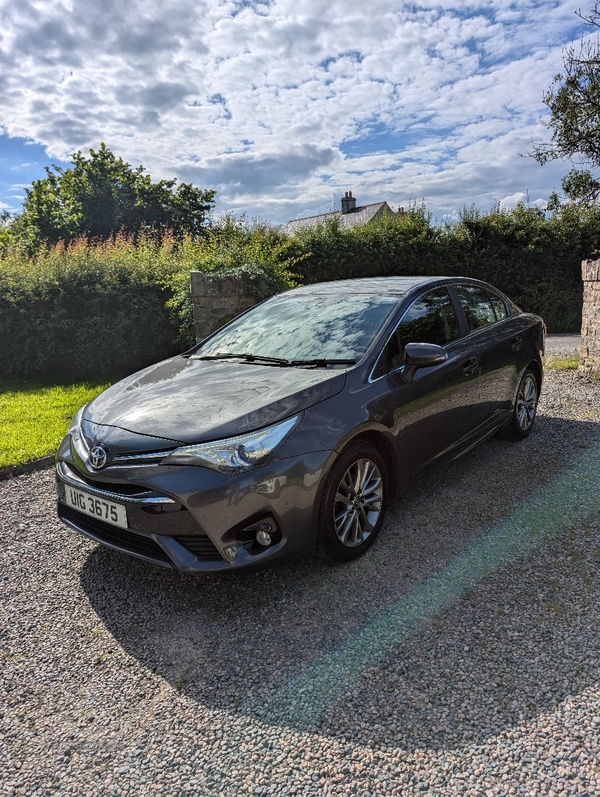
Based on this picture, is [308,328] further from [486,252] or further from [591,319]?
[486,252]

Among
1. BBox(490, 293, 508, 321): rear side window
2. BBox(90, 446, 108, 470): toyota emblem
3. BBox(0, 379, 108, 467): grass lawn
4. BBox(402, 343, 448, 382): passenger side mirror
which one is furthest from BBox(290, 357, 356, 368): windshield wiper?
BBox(0, 379, 108, 467): grass lawn

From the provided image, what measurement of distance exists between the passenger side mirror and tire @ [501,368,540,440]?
1.88 meters

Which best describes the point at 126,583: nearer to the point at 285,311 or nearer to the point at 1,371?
the point at 285,311

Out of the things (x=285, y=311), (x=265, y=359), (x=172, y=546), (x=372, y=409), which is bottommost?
(x=172, y=546)

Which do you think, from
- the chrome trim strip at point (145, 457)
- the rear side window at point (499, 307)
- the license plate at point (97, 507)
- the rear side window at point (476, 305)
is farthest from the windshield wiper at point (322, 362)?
the rear side window at point (499, 307)

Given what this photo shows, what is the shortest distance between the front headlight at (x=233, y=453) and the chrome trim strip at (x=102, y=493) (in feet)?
0.58

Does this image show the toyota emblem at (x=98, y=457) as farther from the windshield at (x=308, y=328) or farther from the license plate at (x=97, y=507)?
the windshield at (x=308, y=328)

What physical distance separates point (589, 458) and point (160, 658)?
3.78 metres

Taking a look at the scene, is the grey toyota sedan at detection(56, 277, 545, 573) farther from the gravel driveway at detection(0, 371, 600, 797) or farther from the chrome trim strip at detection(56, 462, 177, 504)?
the gravel driveway at detection(0, 371, 600, 797)

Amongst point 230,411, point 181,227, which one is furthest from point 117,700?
point 181,227

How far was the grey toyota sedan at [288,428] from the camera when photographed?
2562 mm

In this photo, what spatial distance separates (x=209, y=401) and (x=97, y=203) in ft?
99.4

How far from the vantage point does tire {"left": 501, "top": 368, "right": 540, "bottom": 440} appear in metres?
4.94

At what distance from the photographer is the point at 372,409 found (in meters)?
3.10
